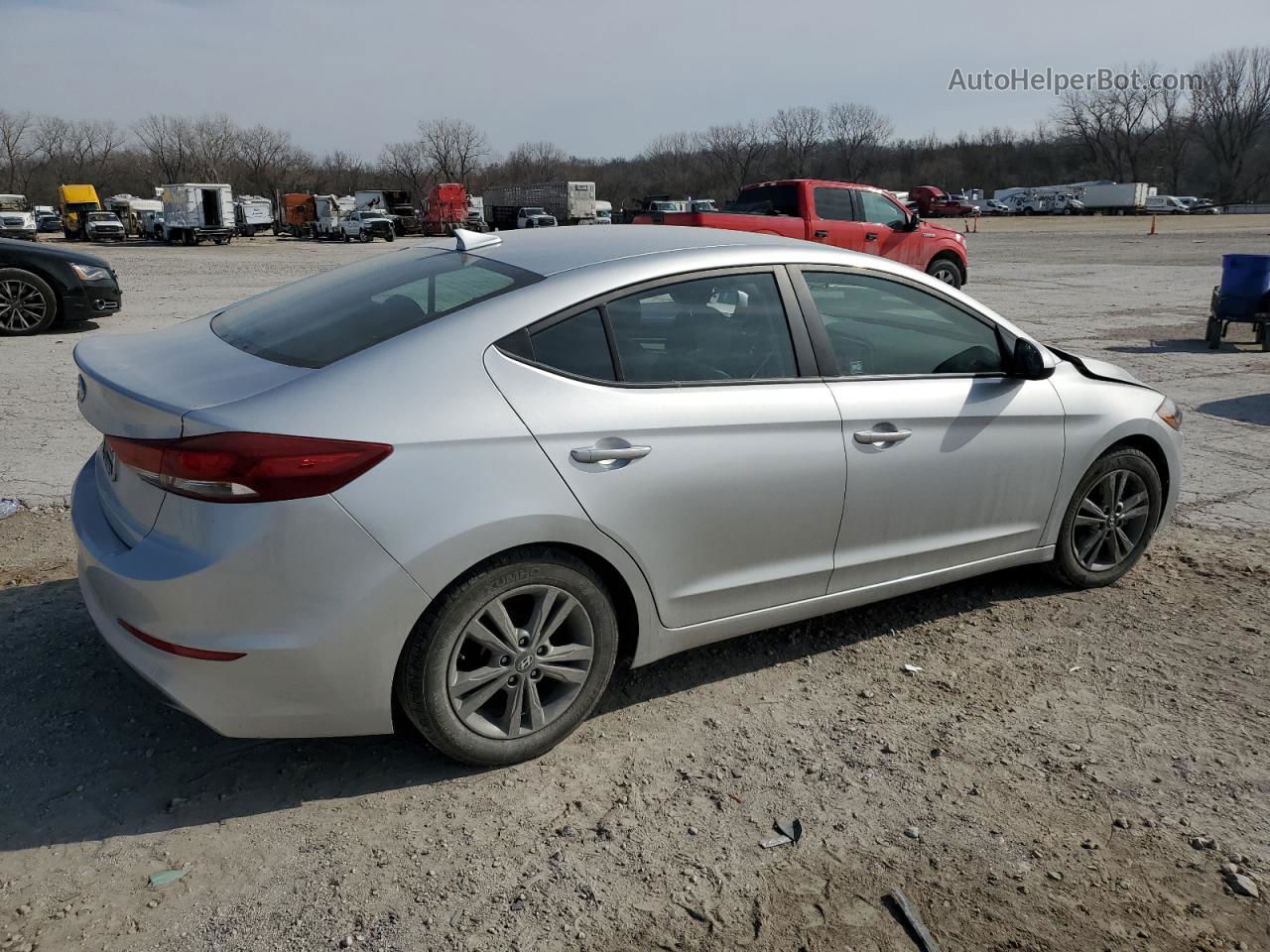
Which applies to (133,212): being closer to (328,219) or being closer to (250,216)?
(250,216)

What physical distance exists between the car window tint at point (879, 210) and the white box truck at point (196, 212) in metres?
36.2

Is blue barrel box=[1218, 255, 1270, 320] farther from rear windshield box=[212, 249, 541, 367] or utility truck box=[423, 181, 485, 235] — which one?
utility truck box=[423, 181, 485, 235]

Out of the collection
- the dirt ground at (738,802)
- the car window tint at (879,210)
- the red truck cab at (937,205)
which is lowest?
the dirt ground at (738,802)

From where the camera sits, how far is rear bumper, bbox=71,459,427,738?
8.86ft

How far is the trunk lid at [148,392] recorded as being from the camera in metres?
2.86

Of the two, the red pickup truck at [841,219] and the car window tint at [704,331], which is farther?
the red pickup truck at [841,219]

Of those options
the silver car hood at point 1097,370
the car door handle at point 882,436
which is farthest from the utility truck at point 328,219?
the car door handle at point 882,436

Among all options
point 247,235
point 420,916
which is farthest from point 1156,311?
point 247,235

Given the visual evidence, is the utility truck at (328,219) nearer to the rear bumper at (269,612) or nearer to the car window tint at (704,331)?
the car window tint at (704,331)

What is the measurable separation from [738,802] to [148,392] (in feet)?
7.07

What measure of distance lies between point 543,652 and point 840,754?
1.06 metres

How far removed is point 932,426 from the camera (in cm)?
389

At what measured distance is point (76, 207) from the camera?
61.6 m

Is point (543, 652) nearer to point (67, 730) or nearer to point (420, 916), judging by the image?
point (420, 916)
